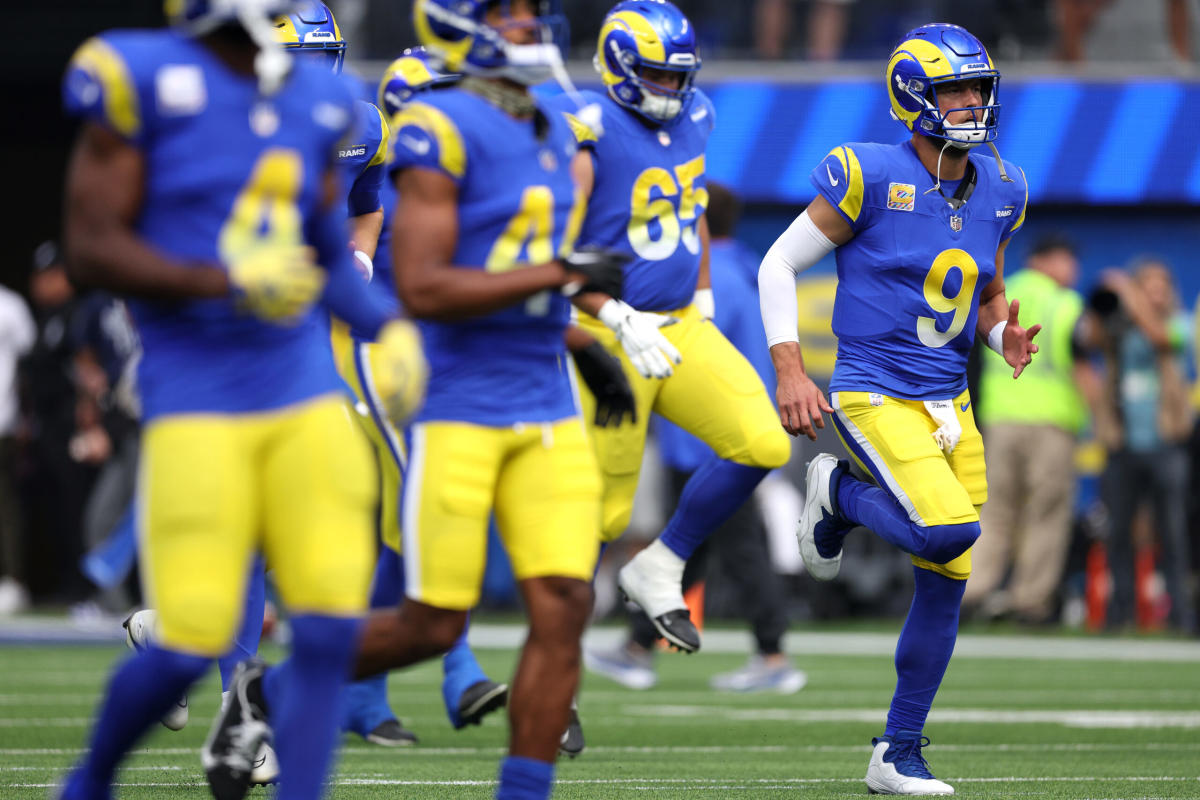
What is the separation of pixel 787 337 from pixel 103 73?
3.16 m

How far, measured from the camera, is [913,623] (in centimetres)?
631

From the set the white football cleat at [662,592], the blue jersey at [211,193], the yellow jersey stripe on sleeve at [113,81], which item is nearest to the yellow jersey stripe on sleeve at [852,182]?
the white football cleat at [662,592]

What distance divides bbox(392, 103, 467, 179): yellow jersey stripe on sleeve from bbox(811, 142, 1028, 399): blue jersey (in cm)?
207

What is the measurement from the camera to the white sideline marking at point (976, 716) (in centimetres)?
833

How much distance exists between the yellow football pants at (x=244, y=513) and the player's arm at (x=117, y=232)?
263 mm

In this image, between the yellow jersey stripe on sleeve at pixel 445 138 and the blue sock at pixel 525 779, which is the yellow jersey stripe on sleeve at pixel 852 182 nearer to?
the yellow jersey stripe on sleeve at pixel 445 138

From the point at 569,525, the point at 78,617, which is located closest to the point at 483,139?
the point at 569,525

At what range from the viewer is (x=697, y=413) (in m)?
6.84

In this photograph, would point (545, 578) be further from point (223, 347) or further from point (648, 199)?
point (648, 199)

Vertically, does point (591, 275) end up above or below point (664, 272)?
above

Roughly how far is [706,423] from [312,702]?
114 inches

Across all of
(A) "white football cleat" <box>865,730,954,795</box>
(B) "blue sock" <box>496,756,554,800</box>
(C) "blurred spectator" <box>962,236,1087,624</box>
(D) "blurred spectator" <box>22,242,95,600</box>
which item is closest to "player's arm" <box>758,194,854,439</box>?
(A) "white football cleat" <box>865,730,954,795</box>

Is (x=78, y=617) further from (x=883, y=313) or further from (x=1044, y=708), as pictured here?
(x=883, y=313)

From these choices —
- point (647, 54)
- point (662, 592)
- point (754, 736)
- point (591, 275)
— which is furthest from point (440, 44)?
point (754, 736)
